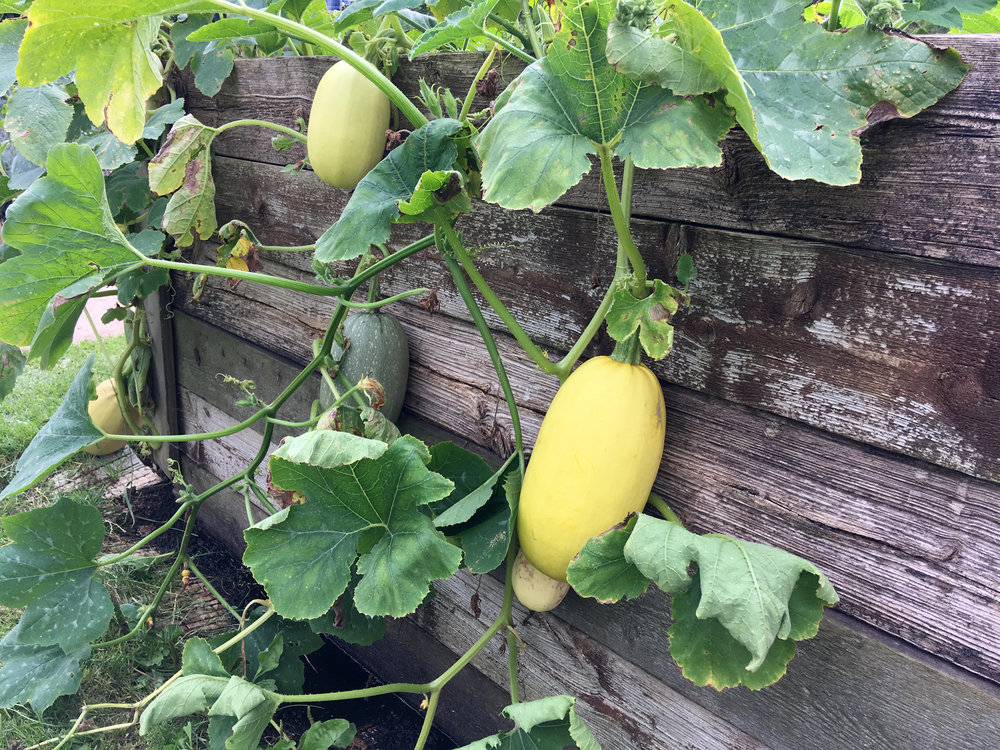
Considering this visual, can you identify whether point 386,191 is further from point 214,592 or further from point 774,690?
point 214,592

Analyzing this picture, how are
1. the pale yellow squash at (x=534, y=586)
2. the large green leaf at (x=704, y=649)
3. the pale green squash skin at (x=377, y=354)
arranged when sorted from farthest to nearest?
1. the pale green squash skin at (x=377, y=354)
2. the pale yellow squash at (x=534, y=586)
3. the large green leaf at (x=704, y=649)

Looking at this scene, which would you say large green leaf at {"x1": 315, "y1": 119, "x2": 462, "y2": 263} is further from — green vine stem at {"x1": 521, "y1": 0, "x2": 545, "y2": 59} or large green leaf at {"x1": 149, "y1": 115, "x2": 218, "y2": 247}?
large green leaf at {"x1": 149, "y1": 115, "x2": 218, "y2": 247}

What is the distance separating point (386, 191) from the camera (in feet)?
2.80

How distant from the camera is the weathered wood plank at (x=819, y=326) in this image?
25.5 inches

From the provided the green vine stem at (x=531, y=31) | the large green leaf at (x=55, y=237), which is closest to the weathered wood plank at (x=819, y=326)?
the green vine stem at (x=531, y=31)

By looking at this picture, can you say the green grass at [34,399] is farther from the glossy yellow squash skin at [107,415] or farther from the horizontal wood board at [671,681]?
the horizontal wood board at [671,681]

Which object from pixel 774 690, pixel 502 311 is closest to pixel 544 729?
pixel 774 690

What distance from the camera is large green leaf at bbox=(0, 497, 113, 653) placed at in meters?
1.18

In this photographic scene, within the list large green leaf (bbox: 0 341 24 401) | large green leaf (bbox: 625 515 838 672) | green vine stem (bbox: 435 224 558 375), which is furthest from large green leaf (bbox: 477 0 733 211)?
large green leaf (bbox: 0 341 24 401)

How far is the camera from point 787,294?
29.5 inches

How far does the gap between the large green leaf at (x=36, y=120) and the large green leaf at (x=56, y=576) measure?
70 centimetres

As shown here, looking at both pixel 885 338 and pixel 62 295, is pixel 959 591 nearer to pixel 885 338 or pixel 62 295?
pixel 885 338

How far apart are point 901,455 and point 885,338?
0.13 metres

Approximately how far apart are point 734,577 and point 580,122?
0.46 metres
